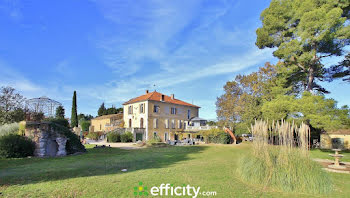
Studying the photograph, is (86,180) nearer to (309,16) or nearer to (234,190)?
(234,190)

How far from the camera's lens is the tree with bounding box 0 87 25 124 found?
14.5 meters

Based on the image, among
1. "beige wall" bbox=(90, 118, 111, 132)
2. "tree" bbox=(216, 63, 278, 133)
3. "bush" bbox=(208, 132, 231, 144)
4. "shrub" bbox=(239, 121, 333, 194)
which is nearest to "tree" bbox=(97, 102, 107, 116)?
"beige wall" bbox=(90, 118, 111, 132)

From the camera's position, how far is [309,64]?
578 inches

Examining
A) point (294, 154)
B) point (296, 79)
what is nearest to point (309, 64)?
point (296, 79)

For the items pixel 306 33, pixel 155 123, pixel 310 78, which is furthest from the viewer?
Result: pixel 155 123

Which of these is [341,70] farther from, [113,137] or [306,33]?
[113,137]

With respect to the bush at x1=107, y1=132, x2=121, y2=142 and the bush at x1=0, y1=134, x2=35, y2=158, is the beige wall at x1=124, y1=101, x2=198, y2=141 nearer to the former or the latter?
the bush at x1=107, y1=132, x2=121, y2=142

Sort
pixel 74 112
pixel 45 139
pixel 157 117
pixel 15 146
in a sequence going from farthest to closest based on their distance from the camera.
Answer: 1. pixel 74 112
2. pixel 157 117
3. pixel 45 139
4. pixel 15 146

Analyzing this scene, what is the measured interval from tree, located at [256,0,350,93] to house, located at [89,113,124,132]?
83.8ft

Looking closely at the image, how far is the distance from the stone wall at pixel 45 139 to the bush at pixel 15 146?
0.38 metres

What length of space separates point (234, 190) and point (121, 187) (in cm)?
280

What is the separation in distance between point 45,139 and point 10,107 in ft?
20.0

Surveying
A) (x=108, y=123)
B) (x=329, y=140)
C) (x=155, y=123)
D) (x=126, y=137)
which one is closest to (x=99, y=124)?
(x=108, y=123)

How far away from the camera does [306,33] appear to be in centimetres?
1330
